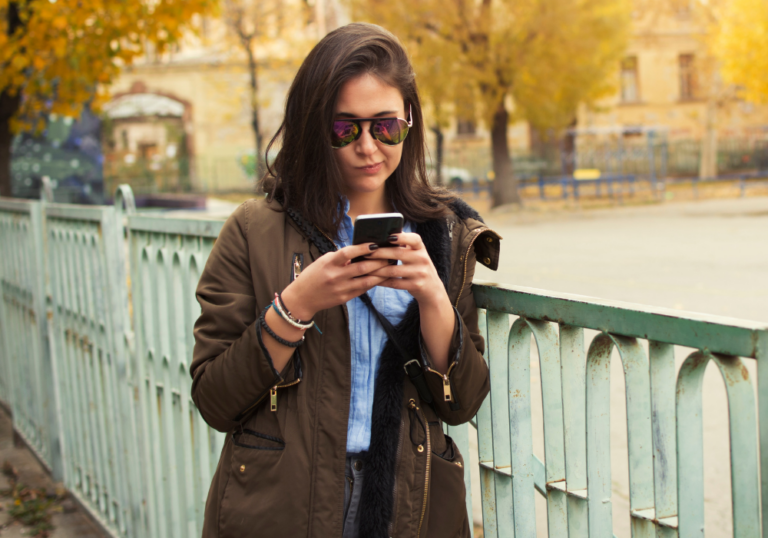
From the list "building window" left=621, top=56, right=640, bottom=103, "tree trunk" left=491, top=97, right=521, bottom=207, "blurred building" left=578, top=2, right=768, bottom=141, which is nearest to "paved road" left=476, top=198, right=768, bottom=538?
"tree trunk" left=491, top=97, right=521, bottom=207

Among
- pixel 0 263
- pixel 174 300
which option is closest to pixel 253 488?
pixel 174 300

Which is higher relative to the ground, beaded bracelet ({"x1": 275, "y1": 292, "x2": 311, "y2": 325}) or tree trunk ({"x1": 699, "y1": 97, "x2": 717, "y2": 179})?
tree trunk ({"x1": 699, "y1": 97, "x2": 717, "y2": 179})

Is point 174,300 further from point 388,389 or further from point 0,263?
point 0,263

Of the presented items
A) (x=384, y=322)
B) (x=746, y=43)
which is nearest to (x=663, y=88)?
(x=746, y=43)

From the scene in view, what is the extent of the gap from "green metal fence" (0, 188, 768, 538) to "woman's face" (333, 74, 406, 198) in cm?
36

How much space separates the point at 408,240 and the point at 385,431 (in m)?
0.42

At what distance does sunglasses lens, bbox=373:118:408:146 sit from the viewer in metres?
1.62

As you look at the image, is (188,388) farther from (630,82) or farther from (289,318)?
(630,82)

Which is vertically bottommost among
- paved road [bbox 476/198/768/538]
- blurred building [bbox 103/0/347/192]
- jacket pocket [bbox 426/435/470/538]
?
paved road [bbox 476/198/768/538]

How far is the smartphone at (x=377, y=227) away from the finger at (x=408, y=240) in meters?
0.01

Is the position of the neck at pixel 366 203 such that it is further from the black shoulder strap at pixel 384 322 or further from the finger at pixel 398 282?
the finger at pixel 398 282

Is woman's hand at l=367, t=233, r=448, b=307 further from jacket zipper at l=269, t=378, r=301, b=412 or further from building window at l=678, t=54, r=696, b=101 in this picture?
building window at l=678, t=54, r=696, b=101

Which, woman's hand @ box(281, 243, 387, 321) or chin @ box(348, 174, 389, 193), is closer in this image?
woman's hand @ box(281, 243, 387, 321)

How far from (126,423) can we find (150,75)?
3345cm
